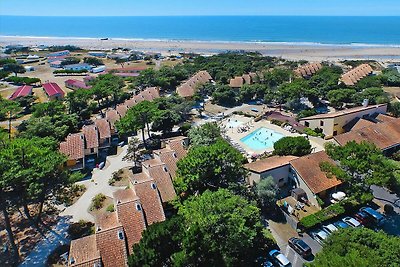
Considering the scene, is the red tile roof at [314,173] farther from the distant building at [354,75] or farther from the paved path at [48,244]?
the distant building at [354,75]

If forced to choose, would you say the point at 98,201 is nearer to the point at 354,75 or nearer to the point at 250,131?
the point at 250,131

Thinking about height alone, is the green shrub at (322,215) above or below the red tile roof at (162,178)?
below

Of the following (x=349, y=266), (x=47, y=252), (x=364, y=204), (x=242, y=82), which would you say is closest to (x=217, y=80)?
(x=242, y=82)

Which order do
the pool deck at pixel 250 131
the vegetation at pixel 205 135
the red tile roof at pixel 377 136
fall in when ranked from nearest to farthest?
the vegetation at pixel 205 135 < the red tile roof at pixel 377 136 < the pool deck at pixel 250 131

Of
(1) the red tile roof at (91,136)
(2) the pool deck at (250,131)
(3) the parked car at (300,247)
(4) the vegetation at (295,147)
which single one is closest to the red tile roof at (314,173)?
(4) the vegetation at (295,147)

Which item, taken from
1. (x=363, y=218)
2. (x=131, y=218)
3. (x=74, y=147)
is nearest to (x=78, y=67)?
(x=74, y=147)

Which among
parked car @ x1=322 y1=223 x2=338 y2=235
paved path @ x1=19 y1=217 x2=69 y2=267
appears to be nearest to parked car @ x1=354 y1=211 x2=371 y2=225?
parked car @ x1=322 y1=223 x2=338 y2=235
